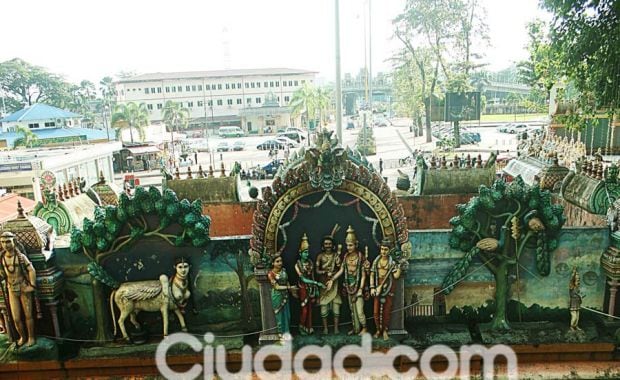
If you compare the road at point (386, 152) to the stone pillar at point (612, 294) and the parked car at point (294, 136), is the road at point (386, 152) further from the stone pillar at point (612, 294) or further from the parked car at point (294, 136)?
the stone pillar at point (612, 294)

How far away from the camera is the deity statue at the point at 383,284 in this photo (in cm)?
688

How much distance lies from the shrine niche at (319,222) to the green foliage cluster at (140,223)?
88 cm

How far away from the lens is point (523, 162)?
12000mm

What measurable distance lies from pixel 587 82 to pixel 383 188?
10.0 metres

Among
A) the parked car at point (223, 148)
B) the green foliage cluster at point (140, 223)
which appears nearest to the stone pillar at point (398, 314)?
the green foliage cluster at point (140, 223)

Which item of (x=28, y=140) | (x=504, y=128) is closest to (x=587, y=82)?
(x=28, y=140)

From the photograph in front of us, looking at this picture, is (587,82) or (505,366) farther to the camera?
(587,82)

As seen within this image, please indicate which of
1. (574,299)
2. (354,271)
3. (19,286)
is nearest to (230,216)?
(354,271)

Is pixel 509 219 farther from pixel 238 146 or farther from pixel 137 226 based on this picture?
pixel 238 146

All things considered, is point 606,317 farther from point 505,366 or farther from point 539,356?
point 505,366

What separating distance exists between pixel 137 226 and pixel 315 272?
262cm

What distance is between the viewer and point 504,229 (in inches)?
273

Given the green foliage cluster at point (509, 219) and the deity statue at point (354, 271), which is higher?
the green foliage cluster at point (509, 219)

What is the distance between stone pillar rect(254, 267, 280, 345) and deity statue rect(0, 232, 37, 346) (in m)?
3.16
